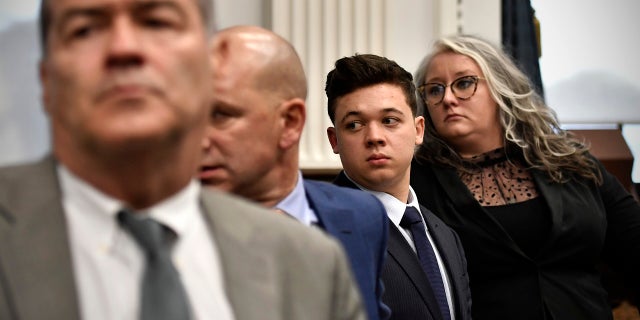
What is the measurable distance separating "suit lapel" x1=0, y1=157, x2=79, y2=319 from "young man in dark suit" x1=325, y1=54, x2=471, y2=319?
1189mm

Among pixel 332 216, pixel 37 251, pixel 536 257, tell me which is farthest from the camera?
pixel 536 257

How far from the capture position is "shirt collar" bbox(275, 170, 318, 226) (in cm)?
154

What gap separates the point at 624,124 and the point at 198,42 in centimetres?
397

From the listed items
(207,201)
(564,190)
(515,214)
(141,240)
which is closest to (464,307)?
(515,214)

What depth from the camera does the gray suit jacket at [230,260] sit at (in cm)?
83

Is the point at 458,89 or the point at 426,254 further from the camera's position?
the point at 458,89

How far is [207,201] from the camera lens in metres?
1.02

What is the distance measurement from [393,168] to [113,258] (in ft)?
4.19

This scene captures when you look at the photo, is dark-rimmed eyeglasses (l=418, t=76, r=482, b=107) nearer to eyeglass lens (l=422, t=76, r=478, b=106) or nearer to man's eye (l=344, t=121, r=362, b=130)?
eyeglass lens (l=422, t=76, r=478, b=106)

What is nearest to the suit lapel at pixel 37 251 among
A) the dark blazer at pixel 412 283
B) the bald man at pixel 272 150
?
the bald man at pixel 272 150

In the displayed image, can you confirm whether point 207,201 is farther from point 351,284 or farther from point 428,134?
point 428,134

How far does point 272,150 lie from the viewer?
5.14ft

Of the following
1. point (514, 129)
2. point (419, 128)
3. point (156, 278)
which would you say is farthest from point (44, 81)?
point (514, 129)

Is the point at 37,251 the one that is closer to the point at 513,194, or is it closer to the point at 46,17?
the point at 46,17
